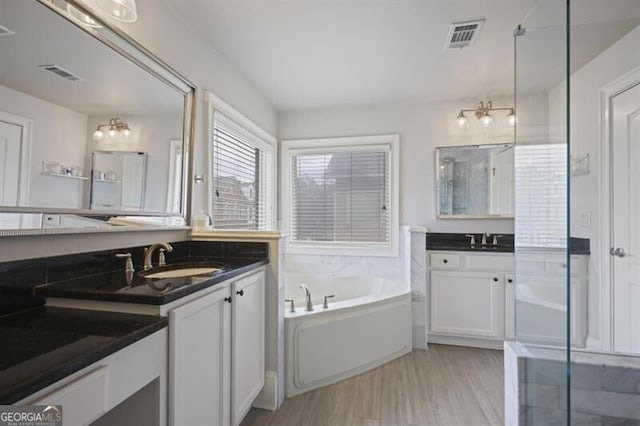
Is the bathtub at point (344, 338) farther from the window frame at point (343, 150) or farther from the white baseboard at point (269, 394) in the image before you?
the window frame at point (343, 150)

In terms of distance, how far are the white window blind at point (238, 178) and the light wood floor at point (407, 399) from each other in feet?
4.65

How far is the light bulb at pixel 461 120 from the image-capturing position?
319 cm

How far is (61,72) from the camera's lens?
1250 mm

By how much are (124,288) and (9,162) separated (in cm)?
58

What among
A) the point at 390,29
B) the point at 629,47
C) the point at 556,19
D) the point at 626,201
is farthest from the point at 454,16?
the point at 626,201

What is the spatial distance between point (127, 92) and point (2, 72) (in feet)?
1.74

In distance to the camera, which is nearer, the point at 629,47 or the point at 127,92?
the point at 127,92

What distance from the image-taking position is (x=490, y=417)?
183 cm

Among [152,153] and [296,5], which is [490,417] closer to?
[152,153]

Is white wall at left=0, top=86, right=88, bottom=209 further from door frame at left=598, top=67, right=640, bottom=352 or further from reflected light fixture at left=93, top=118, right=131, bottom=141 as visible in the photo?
door frame at left=598, top=67, right=640, bottom=352

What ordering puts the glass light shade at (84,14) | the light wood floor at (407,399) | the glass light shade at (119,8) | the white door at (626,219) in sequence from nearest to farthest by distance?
the glass light shade at (119,8), the glass light shade at (84,14), the light wood floor at (407,399), the white door at (626,219)

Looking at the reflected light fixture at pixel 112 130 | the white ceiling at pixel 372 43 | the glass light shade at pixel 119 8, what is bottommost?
the reflected light fixture at pixel 112 130

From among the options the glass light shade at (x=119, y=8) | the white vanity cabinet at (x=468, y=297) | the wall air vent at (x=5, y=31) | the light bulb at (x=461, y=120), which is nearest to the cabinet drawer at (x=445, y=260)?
the white vanity cabinet at (x=468, y=297)

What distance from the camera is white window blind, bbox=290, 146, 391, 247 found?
3.44m
